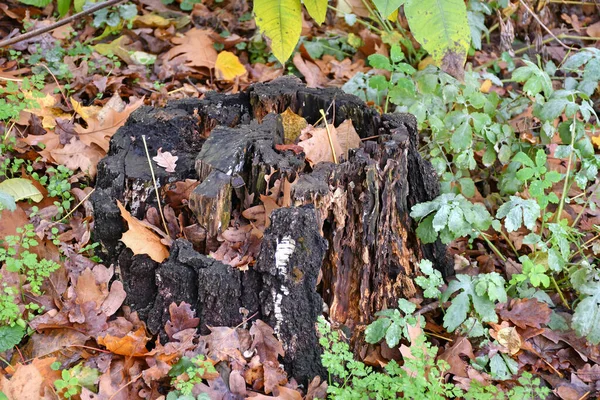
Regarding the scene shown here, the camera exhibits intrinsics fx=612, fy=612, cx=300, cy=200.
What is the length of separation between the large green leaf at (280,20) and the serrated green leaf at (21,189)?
2.12 meters

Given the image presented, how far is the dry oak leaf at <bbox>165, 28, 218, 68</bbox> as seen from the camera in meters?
4.67

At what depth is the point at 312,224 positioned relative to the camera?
244 cm

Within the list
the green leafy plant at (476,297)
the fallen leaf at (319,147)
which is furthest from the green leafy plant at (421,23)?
the green leafy plant at (476,297)

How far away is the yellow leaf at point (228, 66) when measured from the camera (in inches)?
181

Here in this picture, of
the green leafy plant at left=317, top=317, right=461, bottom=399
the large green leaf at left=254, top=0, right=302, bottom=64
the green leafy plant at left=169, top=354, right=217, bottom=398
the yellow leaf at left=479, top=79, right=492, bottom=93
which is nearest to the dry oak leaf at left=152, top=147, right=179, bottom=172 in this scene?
the green leafy plant at left=169, top=354, right=217, bottom=398

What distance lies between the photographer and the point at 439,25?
1451 mm

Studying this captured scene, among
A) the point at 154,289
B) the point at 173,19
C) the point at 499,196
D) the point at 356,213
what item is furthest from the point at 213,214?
the point at 173,19

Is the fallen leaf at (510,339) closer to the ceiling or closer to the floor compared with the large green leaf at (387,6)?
closer to the floor

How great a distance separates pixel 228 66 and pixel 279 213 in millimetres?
2484

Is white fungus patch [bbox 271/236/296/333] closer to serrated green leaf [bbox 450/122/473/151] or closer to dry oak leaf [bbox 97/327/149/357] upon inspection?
dry oak leaf [bbox 97/327/149/357]

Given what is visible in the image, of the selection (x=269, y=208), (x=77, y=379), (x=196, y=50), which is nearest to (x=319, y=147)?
(x=269, y=208)

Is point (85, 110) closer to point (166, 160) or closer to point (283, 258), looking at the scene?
point (166, 160)

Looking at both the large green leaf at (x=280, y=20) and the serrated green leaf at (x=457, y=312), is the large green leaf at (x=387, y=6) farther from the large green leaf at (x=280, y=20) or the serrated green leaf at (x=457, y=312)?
the serrated green leaf at (x=457, y=312)

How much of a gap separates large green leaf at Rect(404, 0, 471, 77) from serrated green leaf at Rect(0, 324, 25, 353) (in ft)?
A: 6.81
